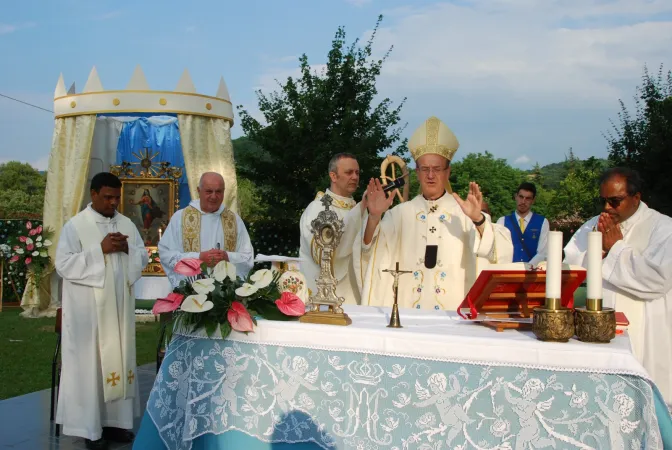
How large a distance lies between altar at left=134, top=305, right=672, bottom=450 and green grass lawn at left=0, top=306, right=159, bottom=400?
4.65 meters

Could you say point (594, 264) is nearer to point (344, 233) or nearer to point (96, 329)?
point (344, 233)

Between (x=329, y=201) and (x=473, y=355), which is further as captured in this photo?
(x=329, y=201)

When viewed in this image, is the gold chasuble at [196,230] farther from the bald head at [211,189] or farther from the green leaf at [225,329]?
the green leaf at [225,329]

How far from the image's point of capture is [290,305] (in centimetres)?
320

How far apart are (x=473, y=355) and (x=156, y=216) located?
11861mm

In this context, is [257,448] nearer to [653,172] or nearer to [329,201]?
[329,201]

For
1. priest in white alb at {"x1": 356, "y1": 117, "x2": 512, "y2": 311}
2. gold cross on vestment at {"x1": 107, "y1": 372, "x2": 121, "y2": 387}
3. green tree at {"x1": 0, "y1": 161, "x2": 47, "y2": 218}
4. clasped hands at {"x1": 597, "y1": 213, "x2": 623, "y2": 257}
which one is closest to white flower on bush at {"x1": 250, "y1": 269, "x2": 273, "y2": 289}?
priest in white alb at {"x1": 356, "y1": 117, "x2": 512, "y2": 311}

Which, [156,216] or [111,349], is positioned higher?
[156,216]

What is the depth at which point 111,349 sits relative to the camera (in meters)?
5.25

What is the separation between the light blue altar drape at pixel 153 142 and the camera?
46.4 feet

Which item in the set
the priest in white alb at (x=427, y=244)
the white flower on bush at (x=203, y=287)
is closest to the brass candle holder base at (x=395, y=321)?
the white flower on bush at (x=203, y=287)

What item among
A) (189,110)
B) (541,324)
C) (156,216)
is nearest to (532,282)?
(541,324)

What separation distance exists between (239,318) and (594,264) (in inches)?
61.7

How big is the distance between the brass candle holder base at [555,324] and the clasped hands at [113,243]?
368 cm
